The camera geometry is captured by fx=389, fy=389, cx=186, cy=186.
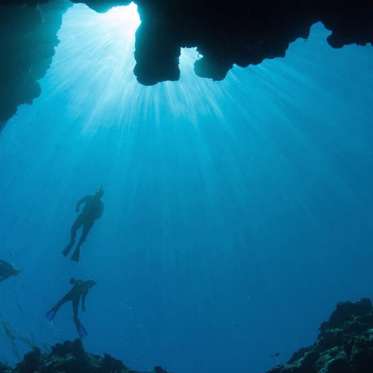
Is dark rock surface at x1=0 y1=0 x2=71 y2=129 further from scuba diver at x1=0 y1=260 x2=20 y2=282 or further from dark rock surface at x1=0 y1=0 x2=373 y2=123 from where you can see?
scuba diver at x1=0 y1=260 x2=20 y2=282

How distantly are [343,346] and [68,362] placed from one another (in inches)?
487

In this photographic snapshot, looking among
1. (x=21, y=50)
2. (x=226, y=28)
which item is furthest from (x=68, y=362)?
(x=226, y=28)

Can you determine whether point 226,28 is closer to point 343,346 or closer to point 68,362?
point 343,346

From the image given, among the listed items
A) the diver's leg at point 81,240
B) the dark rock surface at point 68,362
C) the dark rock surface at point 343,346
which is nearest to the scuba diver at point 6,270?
the dark rock surface at point 68,362

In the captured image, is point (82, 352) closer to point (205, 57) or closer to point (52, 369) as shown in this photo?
point (52, 369)

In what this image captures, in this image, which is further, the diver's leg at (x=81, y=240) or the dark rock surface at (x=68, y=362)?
the dark rock surface at (x=68, y=362)

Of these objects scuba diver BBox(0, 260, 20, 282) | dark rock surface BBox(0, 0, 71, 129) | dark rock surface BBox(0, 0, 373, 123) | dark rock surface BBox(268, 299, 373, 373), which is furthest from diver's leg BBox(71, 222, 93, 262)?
dark rock surface BBox(268, 299, 373, 373)

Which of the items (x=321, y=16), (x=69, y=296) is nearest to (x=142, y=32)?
(x=321, y=16)

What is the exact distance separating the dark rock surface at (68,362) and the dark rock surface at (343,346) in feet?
24.7

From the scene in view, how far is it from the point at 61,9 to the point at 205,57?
619 inches

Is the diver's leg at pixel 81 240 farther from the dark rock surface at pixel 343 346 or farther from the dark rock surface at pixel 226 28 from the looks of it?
the dark rock surface at pixel 343 346

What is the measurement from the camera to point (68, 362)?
18.5m

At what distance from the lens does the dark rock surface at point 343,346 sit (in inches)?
505

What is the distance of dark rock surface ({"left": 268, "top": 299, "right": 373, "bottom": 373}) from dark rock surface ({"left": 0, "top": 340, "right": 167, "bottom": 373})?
754 centimetres
